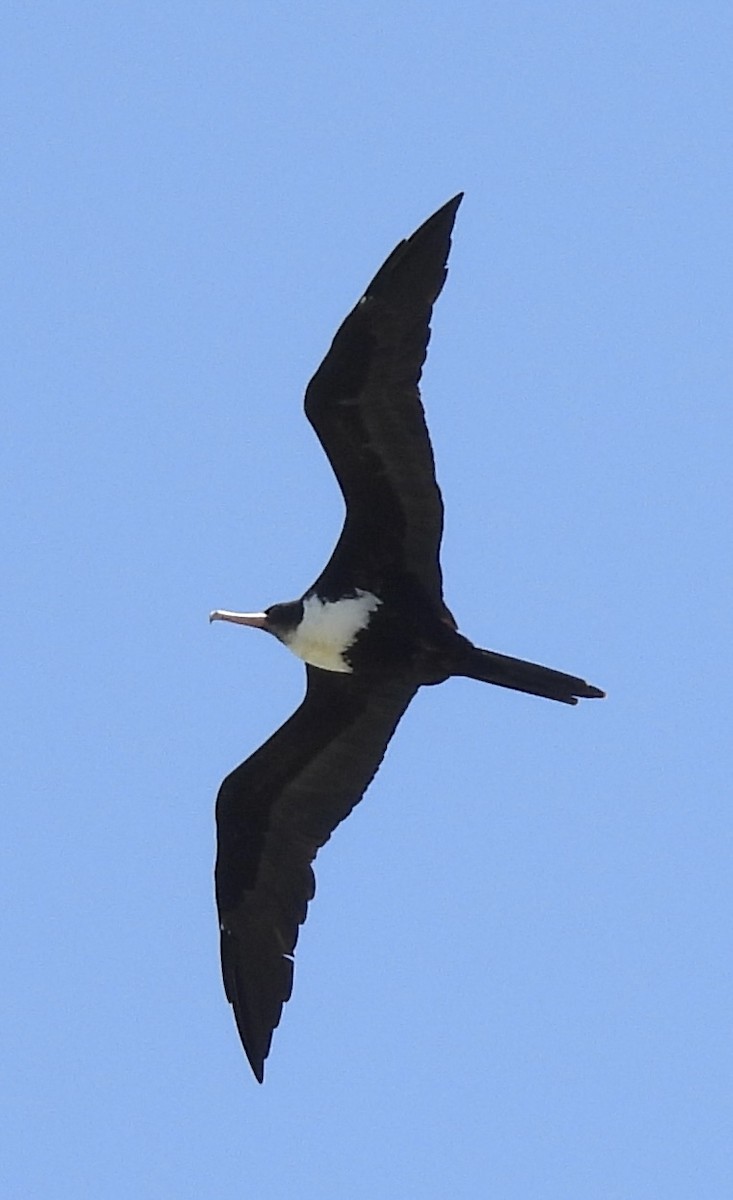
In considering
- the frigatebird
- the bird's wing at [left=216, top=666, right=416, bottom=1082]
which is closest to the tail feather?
the frigatebird

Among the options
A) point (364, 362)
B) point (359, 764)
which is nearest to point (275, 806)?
point (359, 764)

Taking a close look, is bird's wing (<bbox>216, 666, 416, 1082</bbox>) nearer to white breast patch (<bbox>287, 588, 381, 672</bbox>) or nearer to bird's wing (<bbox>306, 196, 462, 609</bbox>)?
white breast patch (<bbox>287, 588, 381, 672</bbox>)

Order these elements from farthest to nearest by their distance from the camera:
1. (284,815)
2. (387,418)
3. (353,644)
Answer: (284,815) → (353,644) → (387,418)

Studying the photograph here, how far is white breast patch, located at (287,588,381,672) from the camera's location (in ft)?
34.7

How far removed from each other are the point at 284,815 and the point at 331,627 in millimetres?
852

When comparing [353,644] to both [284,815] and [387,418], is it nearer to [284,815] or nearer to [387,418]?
[284,815]

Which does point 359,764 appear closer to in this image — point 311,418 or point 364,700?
point 364,700

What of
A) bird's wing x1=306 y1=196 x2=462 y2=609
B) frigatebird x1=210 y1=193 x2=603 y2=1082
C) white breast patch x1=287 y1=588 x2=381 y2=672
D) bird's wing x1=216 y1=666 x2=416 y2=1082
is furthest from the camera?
bird's wing x1=216 y1=666 x2=416 y2=1082

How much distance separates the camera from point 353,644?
34.9 feet

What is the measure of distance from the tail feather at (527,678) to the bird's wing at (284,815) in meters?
0.62

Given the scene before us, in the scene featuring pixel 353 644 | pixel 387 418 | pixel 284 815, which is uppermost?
pixel 387 418

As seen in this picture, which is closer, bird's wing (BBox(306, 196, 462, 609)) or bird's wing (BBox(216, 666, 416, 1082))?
bird's wing (BBox(306, 196, 462, 609))

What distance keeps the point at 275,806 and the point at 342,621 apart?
2.90ft

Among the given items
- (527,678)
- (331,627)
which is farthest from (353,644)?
(527,678)
